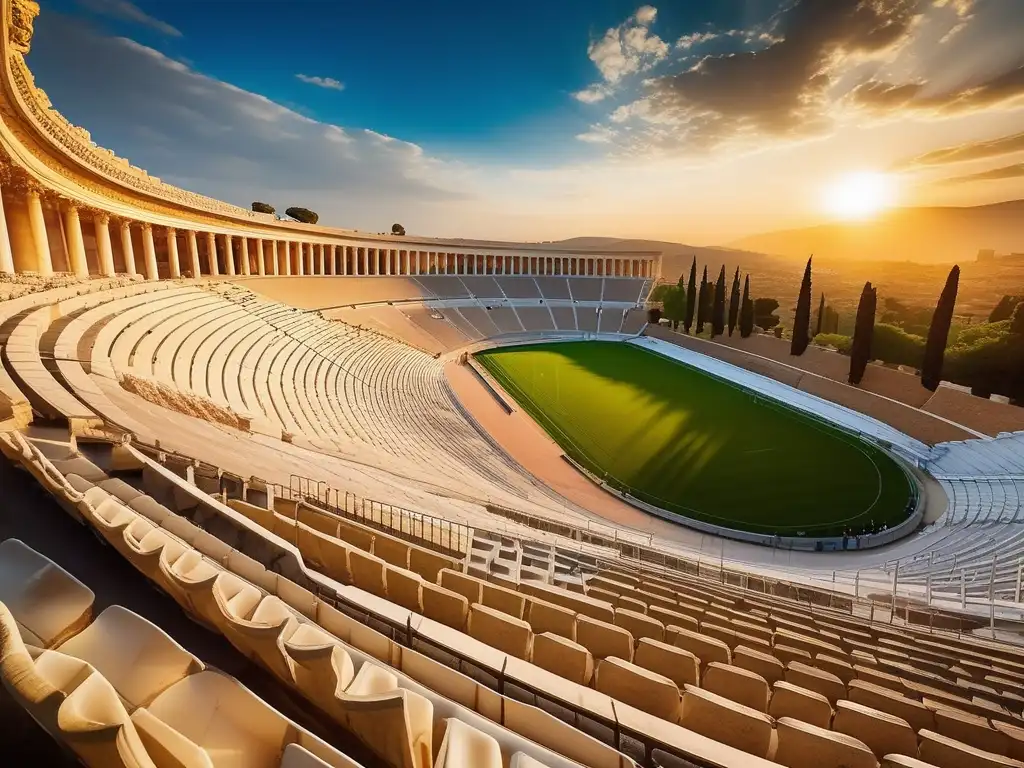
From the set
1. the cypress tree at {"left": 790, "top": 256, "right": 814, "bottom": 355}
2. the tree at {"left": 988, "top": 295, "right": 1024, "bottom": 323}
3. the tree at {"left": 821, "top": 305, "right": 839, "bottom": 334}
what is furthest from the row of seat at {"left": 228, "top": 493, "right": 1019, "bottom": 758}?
the tree at {"left": 821, "top": 305, "right": 839, "bottom": 334}

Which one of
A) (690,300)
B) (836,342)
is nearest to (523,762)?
(836,342)

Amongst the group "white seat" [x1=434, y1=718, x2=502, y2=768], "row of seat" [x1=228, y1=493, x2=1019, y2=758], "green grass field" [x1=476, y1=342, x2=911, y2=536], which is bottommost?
"green grass field" [x1=476, y1=342, x2=911, y2=536]

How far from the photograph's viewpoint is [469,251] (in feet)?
177

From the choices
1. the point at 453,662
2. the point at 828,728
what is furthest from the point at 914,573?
the point at 453,662

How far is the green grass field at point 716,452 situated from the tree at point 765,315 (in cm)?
1250

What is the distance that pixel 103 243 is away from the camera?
69.7ft

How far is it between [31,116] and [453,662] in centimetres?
2250

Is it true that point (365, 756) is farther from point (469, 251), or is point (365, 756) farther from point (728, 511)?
point (469, 251)

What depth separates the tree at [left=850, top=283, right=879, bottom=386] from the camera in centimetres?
2364

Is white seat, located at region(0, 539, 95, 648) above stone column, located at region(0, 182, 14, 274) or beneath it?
beneath

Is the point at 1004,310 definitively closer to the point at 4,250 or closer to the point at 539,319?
the point at 539,319

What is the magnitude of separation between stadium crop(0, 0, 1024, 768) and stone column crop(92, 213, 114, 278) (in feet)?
1.13

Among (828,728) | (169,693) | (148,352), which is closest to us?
(169,693)

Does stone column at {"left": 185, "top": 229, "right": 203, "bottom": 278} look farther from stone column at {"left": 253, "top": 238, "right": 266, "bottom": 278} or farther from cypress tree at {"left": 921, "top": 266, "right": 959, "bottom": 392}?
cypress tree at {"left": 921, "top": 266, "right": 959, "bottom": 392}
